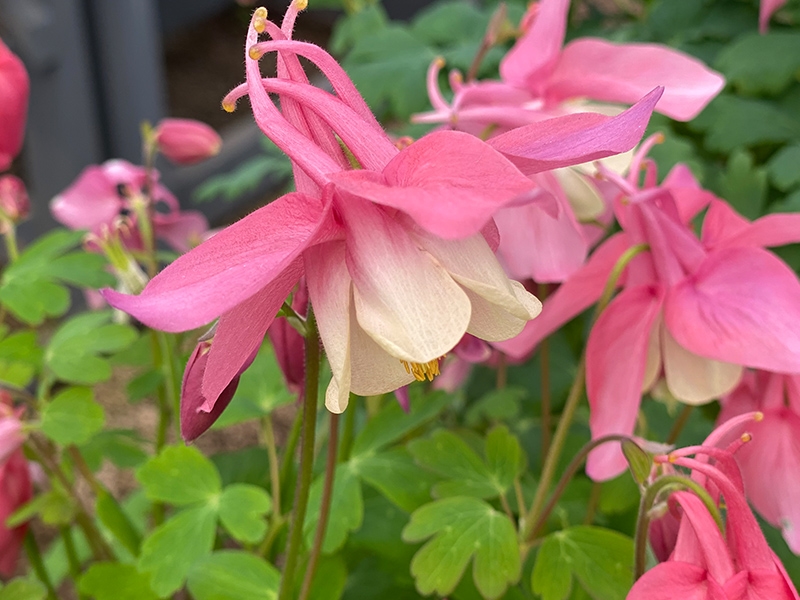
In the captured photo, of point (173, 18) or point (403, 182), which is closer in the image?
point (403, 182)

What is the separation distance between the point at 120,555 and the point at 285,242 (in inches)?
26.9

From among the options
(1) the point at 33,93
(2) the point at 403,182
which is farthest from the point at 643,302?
(1) the point at 33,93

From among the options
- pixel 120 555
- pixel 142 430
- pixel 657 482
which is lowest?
pixel 142 430

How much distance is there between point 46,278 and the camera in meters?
0.71

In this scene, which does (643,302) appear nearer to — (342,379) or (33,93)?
(342,379)

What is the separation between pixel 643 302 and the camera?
1.73 ft

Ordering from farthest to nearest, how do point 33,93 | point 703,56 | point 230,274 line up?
point 33,93, point 703,56, point 230,274

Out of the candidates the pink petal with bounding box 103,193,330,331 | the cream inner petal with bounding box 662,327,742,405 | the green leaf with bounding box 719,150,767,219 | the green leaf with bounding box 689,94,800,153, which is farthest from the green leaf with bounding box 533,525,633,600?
the green leaf with bounding box 689,94,800,153

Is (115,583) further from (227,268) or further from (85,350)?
(227,268)

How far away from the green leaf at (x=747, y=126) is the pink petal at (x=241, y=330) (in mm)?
725

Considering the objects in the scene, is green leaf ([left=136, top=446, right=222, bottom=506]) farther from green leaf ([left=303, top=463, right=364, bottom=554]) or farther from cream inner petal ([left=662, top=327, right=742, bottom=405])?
cream inner petal ([left=662, top=327, right=742, bottom=405])

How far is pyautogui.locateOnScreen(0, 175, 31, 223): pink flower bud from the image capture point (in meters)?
0.77

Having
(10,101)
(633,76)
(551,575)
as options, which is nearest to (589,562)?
(551,575)

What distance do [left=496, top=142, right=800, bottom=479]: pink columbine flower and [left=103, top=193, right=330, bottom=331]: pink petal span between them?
27cm
